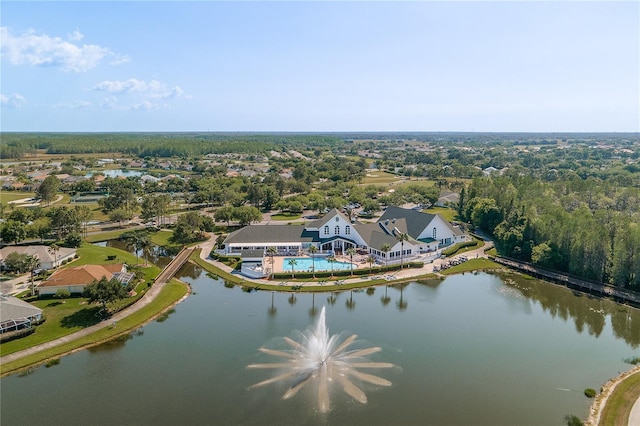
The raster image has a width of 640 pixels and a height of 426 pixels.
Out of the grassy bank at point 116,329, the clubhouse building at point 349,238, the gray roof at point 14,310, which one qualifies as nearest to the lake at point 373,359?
the grassy bank at point 116,329

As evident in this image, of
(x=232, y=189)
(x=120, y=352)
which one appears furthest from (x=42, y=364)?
(x=232, y=189)

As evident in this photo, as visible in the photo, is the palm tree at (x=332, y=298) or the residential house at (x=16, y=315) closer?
the residential house at (x=16, y=315)

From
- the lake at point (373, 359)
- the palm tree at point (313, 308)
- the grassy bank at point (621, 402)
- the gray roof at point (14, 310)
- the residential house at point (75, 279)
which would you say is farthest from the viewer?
the residential house at point (75, 279)

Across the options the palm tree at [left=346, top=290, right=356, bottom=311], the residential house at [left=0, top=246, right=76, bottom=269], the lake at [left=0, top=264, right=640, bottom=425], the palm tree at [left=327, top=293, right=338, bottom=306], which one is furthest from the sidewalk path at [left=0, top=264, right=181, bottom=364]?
the palm tree at [left=346, top=290, right=356, bottom=311]

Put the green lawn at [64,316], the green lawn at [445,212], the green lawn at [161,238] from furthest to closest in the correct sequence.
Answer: the green lawn at [445,212] → the green lawn at [161,238] → the green lawn at [64,316]

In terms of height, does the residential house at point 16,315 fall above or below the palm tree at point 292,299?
above

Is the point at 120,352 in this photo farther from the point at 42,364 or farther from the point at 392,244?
the point at 392,244

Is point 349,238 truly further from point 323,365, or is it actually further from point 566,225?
point 323,365

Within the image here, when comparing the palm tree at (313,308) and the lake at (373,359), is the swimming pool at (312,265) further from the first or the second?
the lake at (373,359)
